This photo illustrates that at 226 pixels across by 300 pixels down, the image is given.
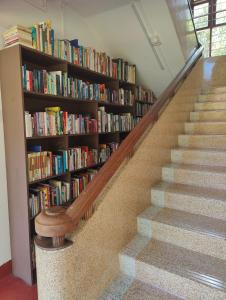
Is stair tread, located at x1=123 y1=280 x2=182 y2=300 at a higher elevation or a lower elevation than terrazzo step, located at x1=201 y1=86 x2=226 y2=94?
lower

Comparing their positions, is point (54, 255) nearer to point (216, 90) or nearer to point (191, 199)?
point (191, 199)

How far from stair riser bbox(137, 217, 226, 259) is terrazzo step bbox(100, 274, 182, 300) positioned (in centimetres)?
34

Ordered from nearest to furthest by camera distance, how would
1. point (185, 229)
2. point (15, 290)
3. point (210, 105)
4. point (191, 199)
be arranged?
point (185, 229) < point (191, 199) < point (15, 290) < point (210, 105)

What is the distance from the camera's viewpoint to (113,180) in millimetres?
1547

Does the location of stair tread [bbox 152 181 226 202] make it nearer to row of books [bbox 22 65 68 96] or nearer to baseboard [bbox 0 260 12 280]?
row of books [bbox 22 65 68 96]

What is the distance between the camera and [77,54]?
2453 millimetres

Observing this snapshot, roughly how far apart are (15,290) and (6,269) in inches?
9.6

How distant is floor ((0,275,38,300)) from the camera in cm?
185

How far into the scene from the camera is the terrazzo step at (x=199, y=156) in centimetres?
217

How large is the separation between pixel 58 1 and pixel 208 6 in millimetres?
4086

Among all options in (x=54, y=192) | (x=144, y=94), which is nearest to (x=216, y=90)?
(x=144, y=94)

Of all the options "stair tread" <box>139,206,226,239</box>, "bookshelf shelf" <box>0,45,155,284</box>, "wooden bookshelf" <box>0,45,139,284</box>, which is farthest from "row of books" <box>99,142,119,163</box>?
"stair tread" <box>139,206,226,239</box>

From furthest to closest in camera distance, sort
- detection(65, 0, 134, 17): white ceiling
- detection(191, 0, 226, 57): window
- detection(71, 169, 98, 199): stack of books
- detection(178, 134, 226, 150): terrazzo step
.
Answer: detection(191, 0, 226, 57): window < detection(65, 0, 134, 17): white ceiling < detection(71, 169, 98, 199): stack of books < detection(178, 134, 226, 150): terrazzo step

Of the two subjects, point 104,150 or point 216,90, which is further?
point 216,90
